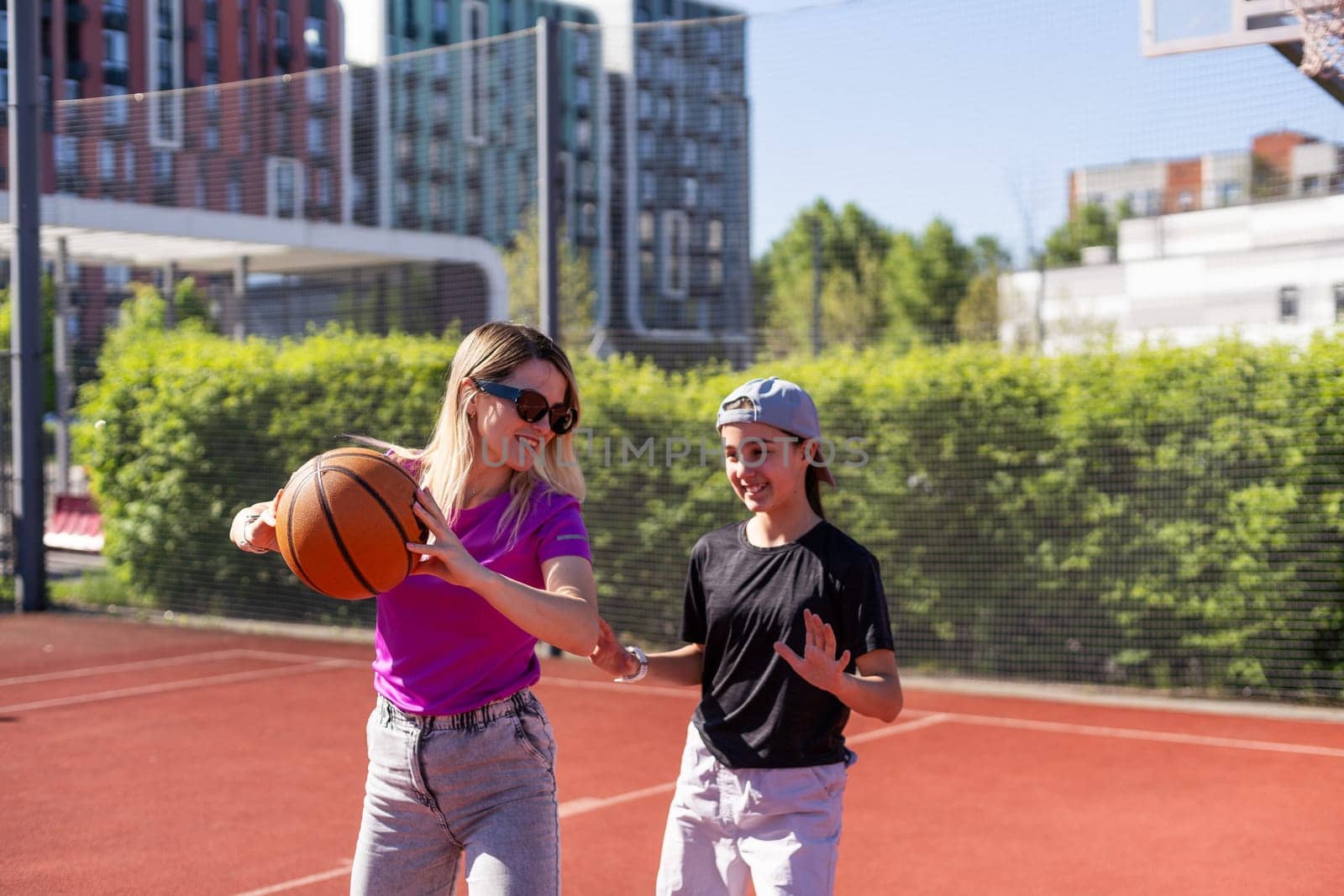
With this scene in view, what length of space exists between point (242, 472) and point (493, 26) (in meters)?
69.9

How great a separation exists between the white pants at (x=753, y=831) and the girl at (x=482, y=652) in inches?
18.4

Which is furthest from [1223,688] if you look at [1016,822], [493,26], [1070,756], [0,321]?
[493,26]

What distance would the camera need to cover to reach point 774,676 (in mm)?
3127

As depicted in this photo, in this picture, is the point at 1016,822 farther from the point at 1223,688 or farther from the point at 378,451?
the point at 378,451

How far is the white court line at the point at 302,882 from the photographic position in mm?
4961

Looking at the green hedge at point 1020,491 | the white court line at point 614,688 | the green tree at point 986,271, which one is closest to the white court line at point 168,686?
the green hedge at point 1020,491

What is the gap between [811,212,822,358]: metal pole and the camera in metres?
12.2

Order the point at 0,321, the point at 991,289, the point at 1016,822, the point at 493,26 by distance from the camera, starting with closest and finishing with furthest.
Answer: the point at 1016,822 → the point at 0,321 → the point at 991,289 → the point at 493,26

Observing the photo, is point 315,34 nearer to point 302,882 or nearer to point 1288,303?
point 1288,303

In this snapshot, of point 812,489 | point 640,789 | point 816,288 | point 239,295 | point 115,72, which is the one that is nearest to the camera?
point 812,489

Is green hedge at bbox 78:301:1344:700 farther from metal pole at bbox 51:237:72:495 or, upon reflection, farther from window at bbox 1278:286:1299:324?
metal pole at bbox 51:237:72:495

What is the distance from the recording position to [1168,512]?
352 inches

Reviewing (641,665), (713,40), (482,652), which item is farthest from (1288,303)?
(482,652)

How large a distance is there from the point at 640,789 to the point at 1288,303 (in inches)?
272
